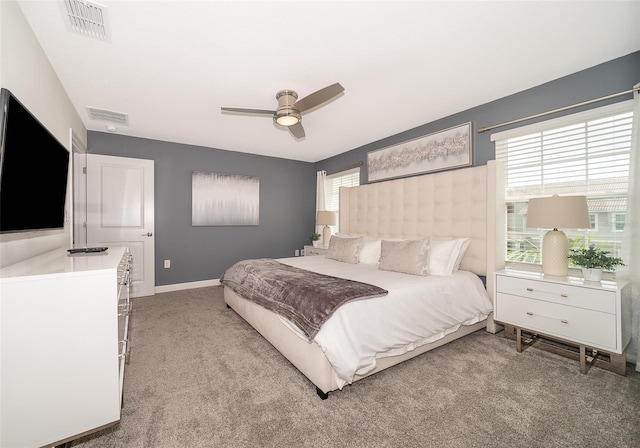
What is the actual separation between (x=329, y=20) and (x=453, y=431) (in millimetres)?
2627

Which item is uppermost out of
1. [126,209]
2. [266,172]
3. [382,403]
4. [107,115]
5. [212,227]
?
[107,115]

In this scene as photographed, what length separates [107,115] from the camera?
11.3 ft

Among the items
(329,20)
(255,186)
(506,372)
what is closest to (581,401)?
(506,372)

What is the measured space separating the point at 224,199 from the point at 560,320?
4.88 meters

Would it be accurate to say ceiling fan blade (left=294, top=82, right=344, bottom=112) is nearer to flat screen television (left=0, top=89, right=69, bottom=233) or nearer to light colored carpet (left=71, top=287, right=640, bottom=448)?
flat screen television (left=0, top=89, right=69, bottom=233)

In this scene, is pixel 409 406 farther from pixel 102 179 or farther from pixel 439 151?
pixel 102 179

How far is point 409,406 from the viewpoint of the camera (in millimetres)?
1754

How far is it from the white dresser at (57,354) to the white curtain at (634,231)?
351cm

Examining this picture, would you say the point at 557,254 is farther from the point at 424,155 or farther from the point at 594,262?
the point at 424,155

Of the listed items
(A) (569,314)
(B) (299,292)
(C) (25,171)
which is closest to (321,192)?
(B) (299,292)

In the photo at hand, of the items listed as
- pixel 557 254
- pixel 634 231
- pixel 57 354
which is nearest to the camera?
pixel 57 354

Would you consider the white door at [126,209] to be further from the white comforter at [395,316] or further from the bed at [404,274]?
the white comforter at [395,316]

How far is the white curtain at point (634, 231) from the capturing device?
2.10m

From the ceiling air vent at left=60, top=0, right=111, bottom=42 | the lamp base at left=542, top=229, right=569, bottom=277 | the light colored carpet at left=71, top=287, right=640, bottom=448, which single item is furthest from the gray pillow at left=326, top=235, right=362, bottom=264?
the ceiling air vent at left=60, top=0, right=111, bottom=42
